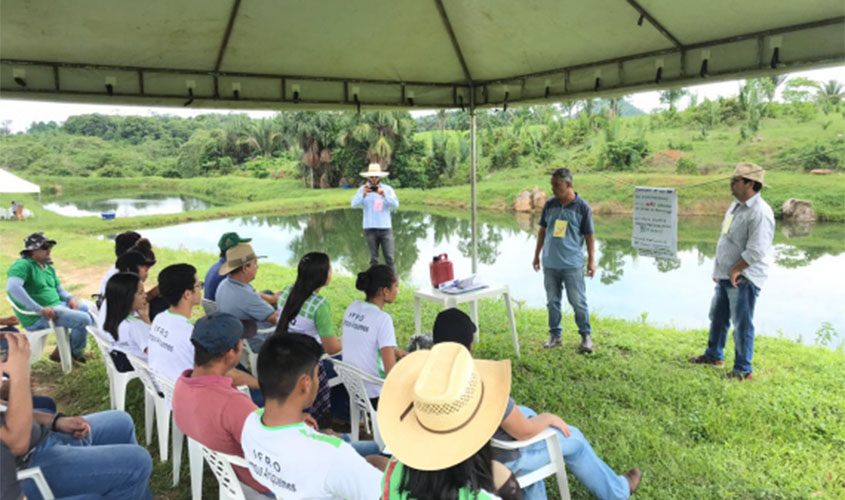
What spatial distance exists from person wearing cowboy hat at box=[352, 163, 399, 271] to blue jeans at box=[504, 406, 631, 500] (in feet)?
15.2

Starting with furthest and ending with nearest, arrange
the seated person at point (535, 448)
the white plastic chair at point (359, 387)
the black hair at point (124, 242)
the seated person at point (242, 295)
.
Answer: the black hair at point (124, 242)
the seated person at point (242, 295)
the white plastic chair at point (359, 387)
the seated person at point (535, 448)

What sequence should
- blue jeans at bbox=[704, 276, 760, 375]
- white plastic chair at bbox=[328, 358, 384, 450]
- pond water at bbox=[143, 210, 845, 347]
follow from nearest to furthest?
white plastic chair at bbox=[328, 358, 384, 450] → blue jeans at bbox=[704, 276, 760, 375] → pond water at bbox=[143, 210, 845, 347]

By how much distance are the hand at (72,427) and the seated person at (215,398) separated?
43cm

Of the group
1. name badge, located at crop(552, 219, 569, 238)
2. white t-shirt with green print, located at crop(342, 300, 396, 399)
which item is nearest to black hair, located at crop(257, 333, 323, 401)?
white t-shirt with green print, located at crop(342, 300, 396, 399)

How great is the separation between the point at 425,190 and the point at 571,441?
27.3 metres

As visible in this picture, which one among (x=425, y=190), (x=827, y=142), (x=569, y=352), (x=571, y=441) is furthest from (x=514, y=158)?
(x=571, y=441)

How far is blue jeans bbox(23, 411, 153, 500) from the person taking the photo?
1.78 m

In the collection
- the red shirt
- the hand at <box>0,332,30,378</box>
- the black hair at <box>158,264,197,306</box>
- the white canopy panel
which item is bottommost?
the red shirt

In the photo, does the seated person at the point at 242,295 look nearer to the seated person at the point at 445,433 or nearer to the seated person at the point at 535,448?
the seated person at the point at 535,448

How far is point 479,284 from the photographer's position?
3953mm

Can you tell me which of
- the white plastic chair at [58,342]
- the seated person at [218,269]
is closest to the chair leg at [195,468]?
the seated person at [218,269]

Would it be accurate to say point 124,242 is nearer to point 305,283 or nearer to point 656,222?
point 305,283

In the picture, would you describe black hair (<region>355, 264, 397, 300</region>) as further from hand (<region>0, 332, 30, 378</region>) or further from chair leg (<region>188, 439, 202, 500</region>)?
hand (<region>0, 332, 30, 378</region>)

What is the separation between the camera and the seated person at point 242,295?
10.2 feet
